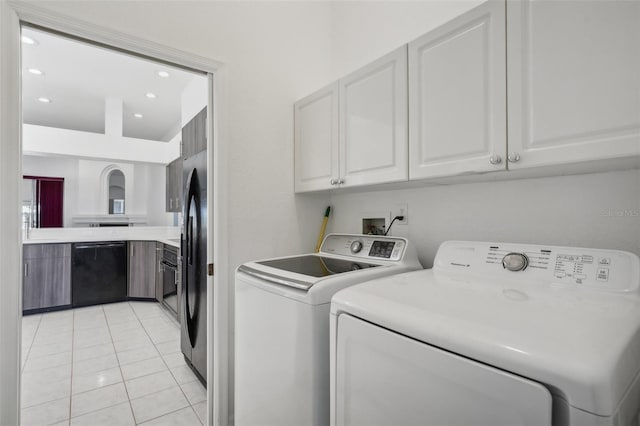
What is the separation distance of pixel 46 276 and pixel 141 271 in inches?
41.2

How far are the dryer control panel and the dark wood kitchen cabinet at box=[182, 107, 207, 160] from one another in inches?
68.8

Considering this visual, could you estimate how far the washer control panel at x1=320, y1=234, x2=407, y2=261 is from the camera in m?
1.49

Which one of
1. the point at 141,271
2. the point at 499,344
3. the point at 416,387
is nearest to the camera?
the point at 499,344

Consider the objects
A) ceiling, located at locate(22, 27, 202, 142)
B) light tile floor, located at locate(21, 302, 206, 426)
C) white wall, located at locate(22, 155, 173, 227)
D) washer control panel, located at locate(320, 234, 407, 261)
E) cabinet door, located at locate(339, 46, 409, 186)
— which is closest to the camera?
cabinet door, located at locate(339, 46, 409, 186)

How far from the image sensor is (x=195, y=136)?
236 centimetres

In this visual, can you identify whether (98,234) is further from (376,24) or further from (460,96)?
(460,96)

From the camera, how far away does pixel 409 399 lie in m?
0.75

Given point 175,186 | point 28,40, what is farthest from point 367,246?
point 28,40

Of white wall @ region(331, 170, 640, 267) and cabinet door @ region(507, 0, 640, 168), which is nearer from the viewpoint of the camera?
cabinet door @ region(507, 0, 640, 168)

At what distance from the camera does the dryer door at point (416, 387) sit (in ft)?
1.92

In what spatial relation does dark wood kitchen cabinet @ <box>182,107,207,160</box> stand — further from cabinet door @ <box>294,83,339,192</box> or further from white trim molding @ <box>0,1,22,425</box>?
white trim molding @ <box>0,1,22,425</box>

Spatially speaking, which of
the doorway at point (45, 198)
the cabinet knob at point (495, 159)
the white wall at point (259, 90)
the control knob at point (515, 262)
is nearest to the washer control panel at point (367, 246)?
the white wall at point (259, 90)

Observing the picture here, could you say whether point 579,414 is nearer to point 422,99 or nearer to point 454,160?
point 454,160

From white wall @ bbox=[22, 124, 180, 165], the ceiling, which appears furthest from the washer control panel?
white wall @ bbox=[22, 124, 180, 165]
